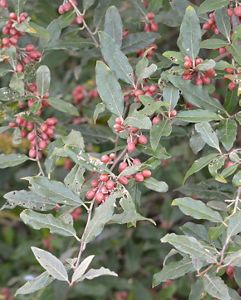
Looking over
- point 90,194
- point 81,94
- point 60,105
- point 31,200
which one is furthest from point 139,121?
point 81,94

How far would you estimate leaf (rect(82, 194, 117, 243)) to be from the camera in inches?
53.7

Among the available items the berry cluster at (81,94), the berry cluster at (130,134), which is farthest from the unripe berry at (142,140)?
the berry cluster at (81,94)

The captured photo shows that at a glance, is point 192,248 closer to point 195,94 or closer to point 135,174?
point 135,174

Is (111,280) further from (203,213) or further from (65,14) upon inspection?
(203,213)

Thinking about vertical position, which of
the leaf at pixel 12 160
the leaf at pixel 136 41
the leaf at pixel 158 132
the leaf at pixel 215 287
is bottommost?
the leaf at pixel 215 287

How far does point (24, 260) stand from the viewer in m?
3.21

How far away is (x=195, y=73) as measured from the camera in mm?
1616

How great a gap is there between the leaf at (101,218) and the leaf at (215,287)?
213 mm

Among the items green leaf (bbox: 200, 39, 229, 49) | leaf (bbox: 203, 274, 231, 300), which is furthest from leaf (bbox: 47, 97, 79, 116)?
leaf (bbox: 203, 274, 231, 300)

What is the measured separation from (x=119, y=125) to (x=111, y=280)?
1444 millimetres

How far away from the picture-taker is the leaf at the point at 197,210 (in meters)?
1.42

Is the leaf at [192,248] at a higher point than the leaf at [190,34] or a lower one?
lower

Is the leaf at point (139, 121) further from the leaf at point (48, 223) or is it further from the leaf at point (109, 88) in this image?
the leaf at point (48, 223)

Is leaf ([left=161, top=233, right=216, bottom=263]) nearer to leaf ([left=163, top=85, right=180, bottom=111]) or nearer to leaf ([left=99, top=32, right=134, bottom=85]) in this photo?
leaf ([left=163, top=85, right=180, bottom=111])
